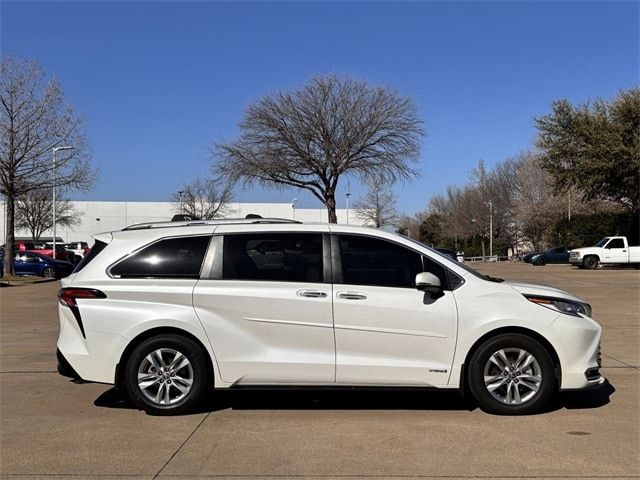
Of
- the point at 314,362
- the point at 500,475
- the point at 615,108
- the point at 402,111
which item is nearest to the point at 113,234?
the point at 314,362

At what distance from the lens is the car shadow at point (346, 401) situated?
6414 millimetres

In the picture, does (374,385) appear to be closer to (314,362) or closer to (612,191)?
(314,362)

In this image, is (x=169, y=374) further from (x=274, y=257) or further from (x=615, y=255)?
(x=615, y=255)

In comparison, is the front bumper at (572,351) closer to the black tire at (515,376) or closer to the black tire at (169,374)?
the black tire at (515,376)

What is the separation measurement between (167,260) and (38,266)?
27235 mm

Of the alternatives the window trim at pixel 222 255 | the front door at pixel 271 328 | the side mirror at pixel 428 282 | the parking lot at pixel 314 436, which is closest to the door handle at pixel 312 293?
the front door at pixel 271 328

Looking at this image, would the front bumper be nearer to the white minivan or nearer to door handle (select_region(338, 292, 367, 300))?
the white minivan

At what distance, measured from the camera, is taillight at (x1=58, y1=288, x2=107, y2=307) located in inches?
242

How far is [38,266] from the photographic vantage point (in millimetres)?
30875

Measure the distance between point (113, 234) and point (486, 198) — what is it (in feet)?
246

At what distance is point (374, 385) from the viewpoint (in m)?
5.95

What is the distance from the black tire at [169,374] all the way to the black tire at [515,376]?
248cm

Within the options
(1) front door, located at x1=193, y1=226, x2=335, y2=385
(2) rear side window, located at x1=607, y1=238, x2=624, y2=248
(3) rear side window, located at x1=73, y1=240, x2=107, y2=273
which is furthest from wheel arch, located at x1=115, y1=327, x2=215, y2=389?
(2) rear side window, located at x1=607, y1=238, x2=624, y2=248

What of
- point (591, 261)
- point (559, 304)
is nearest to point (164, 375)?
point (559, 304)
